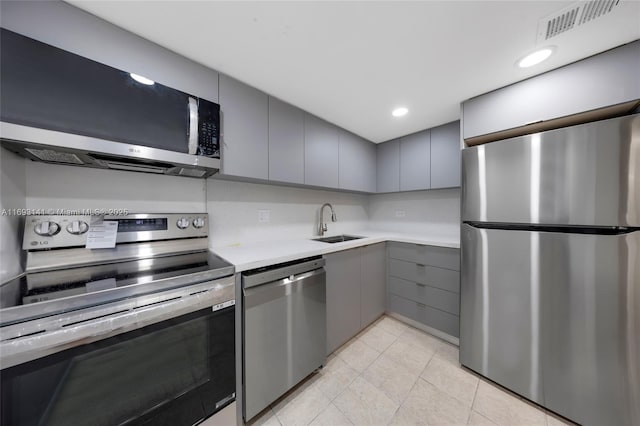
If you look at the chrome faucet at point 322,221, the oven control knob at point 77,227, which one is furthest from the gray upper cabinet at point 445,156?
the oven control knob at point 77,227

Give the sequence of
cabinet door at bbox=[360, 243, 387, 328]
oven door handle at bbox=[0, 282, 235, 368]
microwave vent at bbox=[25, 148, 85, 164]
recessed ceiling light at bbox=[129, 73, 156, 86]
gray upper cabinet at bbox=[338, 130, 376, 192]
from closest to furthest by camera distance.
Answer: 1. oven door handle at bbox=[0, 282, 235, 368]
2. microwave vent at bbox=[25, 148, 85, 164]
3. recessed ceiling light at bbox=[129, 73, 156, 86]
4. cabinet door at bbox=[360, 243, 387, 328]
5. gray upper cabinet at bbox=[338, 130, 376, 192]

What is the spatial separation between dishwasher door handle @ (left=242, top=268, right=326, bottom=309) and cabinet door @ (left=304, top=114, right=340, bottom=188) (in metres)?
0.84

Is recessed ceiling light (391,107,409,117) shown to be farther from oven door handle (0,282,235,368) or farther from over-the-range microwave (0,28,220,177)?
oven door handle (0,282,235,368)

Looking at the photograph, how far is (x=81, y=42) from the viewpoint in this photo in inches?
35.8

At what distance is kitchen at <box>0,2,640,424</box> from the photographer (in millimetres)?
910

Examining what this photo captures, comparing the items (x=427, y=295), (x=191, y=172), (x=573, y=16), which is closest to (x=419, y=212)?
(x=427, y=295)

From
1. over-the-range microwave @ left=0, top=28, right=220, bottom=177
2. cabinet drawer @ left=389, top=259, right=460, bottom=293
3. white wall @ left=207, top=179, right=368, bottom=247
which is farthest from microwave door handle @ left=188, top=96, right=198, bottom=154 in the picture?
cabinet drawer @ left=389, top=259, right=460, bottom=293

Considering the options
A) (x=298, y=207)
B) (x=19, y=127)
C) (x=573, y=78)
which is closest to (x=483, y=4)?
(x=573, y=78)

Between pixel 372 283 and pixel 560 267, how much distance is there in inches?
51.2

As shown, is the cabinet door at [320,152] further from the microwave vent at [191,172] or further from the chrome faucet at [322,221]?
the microwave vent at [191,172]

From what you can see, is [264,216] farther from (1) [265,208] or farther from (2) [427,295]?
(2) [427,295]

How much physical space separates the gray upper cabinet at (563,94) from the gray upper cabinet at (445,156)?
48 centimetres

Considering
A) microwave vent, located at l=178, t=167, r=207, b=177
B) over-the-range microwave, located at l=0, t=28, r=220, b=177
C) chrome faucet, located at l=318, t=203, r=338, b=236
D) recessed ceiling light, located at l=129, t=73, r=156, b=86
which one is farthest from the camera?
chrome faucet, located at l=318, t=203, r=338, b=236

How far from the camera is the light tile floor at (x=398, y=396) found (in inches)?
46.3
